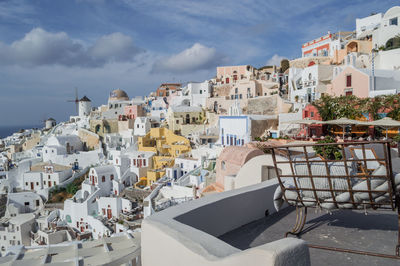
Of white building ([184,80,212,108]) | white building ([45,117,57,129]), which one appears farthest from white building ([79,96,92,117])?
white building ([184,80,212,108])

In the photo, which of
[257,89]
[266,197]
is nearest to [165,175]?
[257,89]

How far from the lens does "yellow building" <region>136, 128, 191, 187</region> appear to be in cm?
3009

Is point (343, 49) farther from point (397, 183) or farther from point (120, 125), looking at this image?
point (397, 183)

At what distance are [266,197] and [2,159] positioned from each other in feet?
174

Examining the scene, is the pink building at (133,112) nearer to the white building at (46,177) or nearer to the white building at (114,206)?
the white building at (46,177)

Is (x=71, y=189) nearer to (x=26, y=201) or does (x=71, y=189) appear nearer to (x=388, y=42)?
(x=26, y=201)

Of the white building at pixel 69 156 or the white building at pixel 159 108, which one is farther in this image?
the white building at pixel 159 108

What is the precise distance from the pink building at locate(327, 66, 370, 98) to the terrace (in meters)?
19.6

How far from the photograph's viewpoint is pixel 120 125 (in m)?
46.7

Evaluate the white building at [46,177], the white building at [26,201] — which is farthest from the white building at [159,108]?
the white building at [26,201]

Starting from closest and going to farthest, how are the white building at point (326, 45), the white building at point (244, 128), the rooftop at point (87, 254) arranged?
the rooftop at point (87, 254), the white building at point (244, 128), the white building at point (326, 45)

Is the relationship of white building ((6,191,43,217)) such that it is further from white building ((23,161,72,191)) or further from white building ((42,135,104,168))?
white building ((42,135,104,168))

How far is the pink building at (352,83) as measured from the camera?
20484 millimetres

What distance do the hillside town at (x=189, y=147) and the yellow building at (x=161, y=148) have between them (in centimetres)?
12
